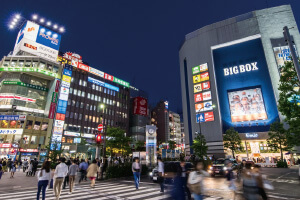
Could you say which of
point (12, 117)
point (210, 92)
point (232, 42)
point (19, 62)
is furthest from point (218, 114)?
point (19, 62)

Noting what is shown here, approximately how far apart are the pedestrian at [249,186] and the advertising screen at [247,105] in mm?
44351

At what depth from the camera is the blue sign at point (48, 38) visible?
Answer: 5791cm

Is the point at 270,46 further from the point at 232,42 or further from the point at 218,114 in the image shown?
the point at 218,114

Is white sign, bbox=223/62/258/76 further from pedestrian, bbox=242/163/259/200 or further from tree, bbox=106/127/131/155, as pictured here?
pedestrian, bbox=242/163/259/200

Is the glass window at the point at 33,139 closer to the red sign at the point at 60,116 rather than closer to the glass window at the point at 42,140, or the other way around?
the glass window at the point at 42,140

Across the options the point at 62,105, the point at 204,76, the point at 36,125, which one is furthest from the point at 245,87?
the point at 36,125

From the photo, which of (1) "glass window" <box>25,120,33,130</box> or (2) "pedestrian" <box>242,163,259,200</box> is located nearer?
(2) "pedestrian" <box>242,163,259,200</box>

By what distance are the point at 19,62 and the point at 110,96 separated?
32050 mm

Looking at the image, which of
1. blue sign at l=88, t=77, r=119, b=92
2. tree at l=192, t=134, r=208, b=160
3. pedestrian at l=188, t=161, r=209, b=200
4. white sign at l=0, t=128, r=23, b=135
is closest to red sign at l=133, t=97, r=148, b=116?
blue sign at l=88, t=77, r=119, b=92

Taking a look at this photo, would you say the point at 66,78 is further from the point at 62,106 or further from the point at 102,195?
the point at 102,195

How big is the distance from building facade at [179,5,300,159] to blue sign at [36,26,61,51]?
46973mm

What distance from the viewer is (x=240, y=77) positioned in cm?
4700

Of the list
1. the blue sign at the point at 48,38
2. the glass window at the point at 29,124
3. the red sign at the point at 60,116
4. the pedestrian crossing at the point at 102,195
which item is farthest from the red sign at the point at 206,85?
the blue sign at the point at 48,38

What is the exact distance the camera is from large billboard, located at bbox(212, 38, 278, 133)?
43031mm
